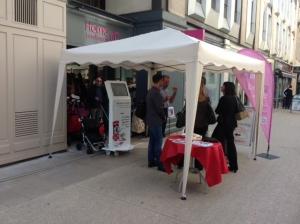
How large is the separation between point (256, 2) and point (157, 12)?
11.8 meters

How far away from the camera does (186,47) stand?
482 centimetres

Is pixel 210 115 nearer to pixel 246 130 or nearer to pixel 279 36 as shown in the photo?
pixel 246 130

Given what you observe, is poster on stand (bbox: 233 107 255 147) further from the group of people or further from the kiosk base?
the kiosk base

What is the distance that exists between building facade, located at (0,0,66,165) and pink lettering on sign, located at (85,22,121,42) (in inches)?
55.9

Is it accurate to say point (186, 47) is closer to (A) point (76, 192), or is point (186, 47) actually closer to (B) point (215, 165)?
(B) point (215, 165)

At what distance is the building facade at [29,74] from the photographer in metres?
5.98

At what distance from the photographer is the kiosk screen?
7230 millimetres

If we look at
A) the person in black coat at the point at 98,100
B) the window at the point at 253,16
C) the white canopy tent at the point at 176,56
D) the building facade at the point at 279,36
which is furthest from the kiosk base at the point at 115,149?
the window at the point at 253,16

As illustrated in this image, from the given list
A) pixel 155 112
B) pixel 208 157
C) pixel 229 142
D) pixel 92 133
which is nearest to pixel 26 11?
pixel 92 133

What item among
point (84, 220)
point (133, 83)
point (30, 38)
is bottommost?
point (84, 220)

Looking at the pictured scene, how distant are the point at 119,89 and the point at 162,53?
2.45 meters

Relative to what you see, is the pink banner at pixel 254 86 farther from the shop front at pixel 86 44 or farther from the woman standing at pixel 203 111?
the shop front at pixel 86 44

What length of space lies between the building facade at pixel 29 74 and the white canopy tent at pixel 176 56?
0.44 meters

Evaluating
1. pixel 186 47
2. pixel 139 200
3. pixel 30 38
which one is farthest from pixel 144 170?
pixel 30 38
